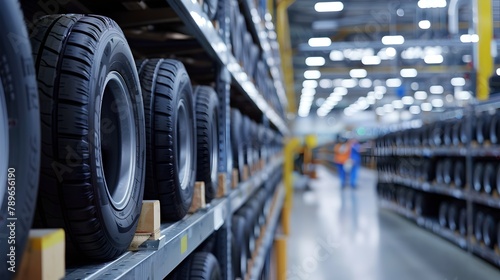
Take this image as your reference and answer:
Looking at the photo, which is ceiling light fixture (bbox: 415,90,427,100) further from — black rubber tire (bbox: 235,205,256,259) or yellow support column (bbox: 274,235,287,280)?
black rubber tire (bbox: 235,205,256,259)

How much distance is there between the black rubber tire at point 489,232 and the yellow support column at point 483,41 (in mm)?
1901

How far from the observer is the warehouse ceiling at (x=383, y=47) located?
1080 cm

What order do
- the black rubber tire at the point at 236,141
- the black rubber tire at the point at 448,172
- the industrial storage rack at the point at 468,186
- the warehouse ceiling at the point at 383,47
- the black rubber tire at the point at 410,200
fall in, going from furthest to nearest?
the warehouse ceiling at the point at 383,47 < the black rubber tire at the point at 410,200 < the black rubber tire at the point at 448,172 < the industrial storage rack at the point at 468,186 < the black rubber tire at the point at 236,141

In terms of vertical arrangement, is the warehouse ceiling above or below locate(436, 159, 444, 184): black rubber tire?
above

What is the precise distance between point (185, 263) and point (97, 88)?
1106mm

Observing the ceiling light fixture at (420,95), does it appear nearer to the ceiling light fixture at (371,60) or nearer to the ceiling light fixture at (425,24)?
the ceiling light fixture at (371,60)

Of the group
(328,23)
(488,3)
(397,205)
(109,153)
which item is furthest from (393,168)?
(109,153)

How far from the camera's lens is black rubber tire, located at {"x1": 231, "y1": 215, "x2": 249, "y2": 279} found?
8.83 feet

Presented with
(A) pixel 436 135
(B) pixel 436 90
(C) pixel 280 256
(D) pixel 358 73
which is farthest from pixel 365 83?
(C) pixel 280 256

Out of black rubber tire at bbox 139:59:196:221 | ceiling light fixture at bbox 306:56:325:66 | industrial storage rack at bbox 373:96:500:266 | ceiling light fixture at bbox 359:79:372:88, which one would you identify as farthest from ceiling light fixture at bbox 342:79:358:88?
black rubber tire at bbox 139:59:196:221

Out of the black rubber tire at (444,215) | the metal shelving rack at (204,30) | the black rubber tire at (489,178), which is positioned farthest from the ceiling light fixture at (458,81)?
the metal shelving rack at (204,30)

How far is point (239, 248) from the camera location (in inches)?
110

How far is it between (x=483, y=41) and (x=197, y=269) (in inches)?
240

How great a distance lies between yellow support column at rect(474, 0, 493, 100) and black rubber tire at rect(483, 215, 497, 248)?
6.24 feet
